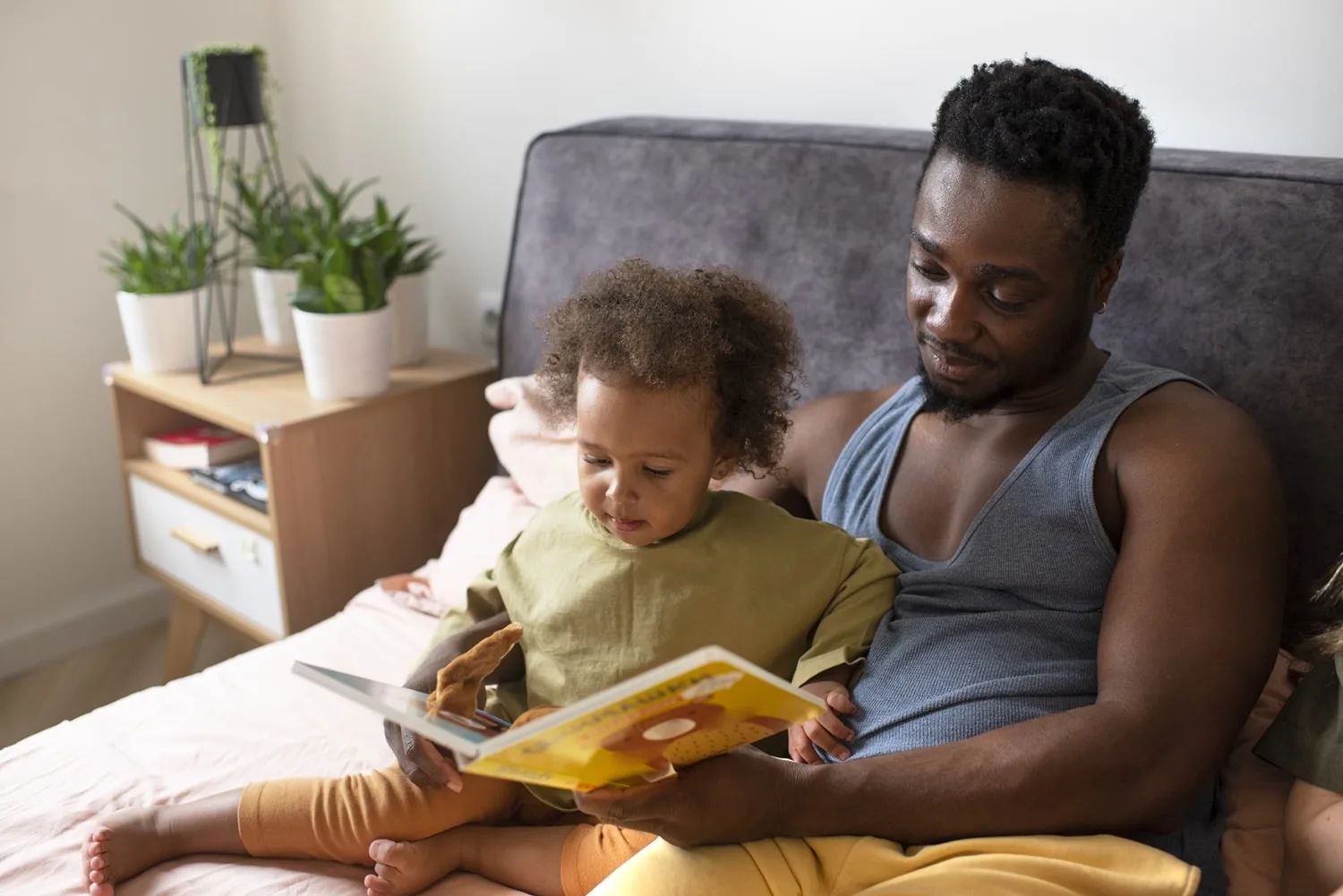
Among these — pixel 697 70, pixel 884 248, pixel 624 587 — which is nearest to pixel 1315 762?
pixel 624 587

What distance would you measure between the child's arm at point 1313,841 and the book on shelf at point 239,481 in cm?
146

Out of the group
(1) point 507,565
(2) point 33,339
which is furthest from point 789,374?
(2) point 33,339

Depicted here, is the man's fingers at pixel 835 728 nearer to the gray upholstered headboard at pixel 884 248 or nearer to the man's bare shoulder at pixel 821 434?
the man's bare shoulder at pixel 821 434

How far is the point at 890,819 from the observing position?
3.42 ft

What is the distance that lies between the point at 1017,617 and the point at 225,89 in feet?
5.27

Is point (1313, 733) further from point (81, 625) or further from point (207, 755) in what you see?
point (81, 625)

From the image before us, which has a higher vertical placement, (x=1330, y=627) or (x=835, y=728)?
(x=1330, y=627)

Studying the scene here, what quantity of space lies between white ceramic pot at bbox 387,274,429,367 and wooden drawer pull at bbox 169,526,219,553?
1.41ft

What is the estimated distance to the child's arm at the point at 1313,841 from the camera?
987 millimetres

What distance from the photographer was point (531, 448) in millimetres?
1753

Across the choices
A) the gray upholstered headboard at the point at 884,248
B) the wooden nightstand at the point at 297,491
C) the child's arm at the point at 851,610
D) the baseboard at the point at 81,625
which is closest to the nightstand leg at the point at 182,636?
the wooden nightstand at the point at 297,491

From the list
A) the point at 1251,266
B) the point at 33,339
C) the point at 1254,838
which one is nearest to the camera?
the point at 1254,838

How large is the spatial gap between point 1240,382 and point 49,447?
2.19 meters

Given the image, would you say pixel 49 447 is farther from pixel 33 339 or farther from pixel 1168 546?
pixel 1168 546
